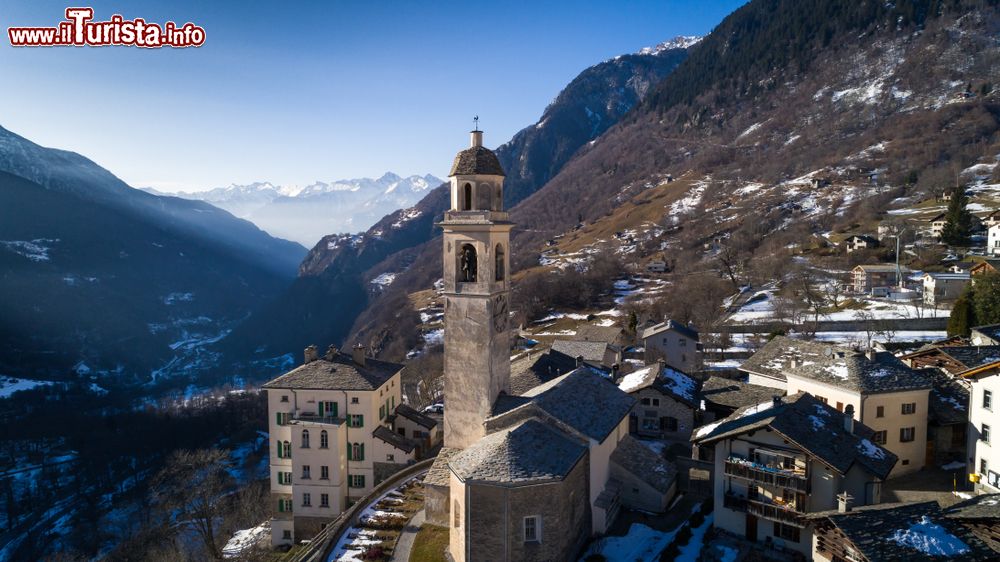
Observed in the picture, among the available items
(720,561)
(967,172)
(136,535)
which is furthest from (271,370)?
(967,172)

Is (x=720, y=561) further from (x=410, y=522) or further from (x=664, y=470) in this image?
(x=410, y=522)

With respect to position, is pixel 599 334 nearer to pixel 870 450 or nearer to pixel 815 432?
pixel 870 450

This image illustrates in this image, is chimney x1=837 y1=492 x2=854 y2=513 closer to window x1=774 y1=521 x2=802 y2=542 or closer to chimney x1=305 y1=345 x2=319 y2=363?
window x1=774 y1=521 x2=802 y2=542

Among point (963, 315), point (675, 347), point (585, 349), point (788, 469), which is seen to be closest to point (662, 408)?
point (788, 469)

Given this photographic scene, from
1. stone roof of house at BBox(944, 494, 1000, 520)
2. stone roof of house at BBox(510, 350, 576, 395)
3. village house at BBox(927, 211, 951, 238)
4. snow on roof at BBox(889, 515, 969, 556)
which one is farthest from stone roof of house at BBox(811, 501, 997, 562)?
village house at BBox(927, 211, 951, 238)

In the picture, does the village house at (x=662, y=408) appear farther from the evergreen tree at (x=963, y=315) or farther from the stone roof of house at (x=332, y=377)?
the evergreen tree at (x=963, y=315)
